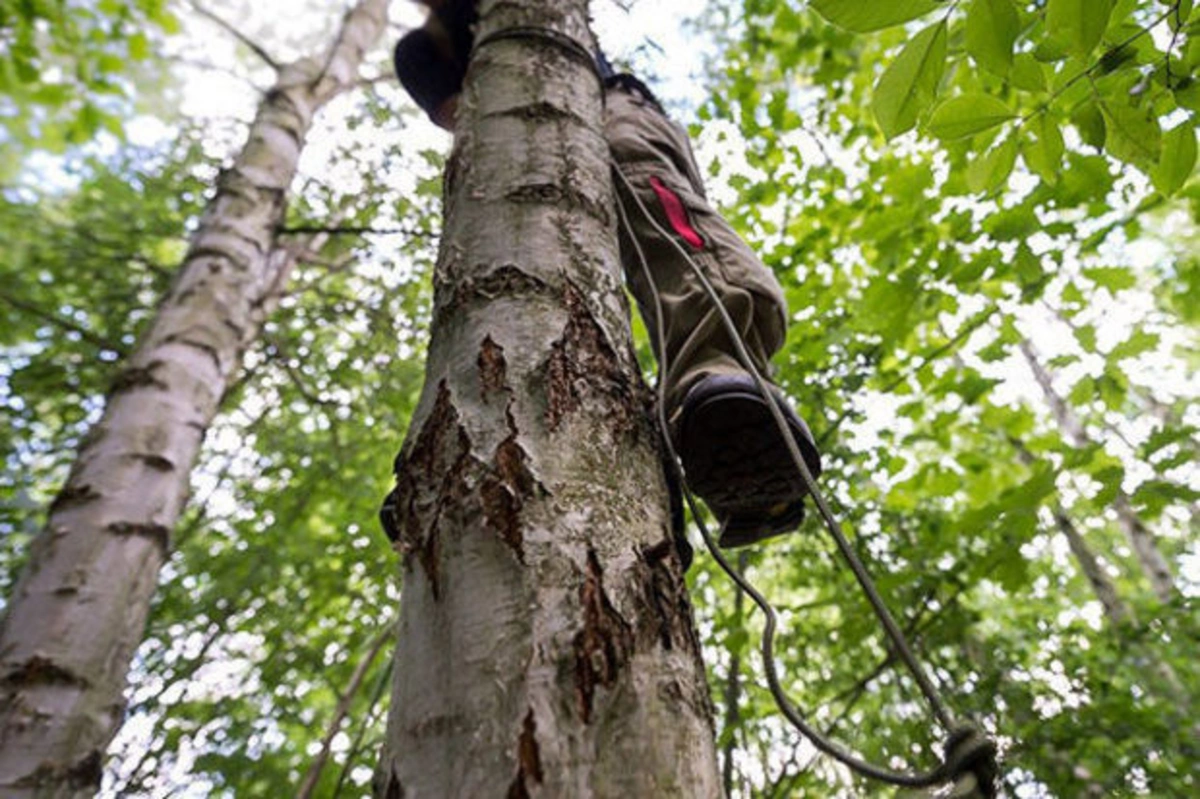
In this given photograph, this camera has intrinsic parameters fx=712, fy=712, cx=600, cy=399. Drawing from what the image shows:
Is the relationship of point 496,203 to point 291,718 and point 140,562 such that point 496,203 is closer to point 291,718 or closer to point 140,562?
point 140,562

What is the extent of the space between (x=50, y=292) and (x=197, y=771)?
2985mm

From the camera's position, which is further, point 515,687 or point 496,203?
point 496,203

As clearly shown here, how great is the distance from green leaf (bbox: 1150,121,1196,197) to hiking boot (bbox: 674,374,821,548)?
641 mm

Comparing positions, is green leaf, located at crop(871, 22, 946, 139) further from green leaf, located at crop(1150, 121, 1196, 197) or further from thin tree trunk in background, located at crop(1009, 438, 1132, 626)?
thin tree trunk in background, located at crop(1009, 438, 1132, 626)

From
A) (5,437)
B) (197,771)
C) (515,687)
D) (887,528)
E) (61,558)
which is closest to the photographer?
(515,687)

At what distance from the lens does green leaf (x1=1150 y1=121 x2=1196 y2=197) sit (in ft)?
3.42

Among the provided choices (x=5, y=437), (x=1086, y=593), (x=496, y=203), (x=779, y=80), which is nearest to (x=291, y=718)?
(x=5, y=437)

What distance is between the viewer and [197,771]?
3.52 m

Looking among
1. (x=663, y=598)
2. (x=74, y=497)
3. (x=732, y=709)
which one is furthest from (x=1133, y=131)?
(x=74, y=497)

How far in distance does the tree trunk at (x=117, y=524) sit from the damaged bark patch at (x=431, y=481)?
165 centimetres

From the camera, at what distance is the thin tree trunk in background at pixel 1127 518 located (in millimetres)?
6746

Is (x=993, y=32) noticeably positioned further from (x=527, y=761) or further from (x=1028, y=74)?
(x=527, y=761)

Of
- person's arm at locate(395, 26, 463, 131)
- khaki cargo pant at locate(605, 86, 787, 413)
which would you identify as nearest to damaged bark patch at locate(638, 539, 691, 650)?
khaki cargo pant at locate(605, 86, 787, 413)

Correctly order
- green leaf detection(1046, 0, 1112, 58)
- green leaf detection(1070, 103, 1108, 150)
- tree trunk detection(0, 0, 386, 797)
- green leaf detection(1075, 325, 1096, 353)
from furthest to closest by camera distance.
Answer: green leaf detection(1075, 325, 1096, 353) → tree trunk detection(0, 0, 386, 797) → green leaf detection(1070, 103, 1108, 150) → green leaf detection(1046, 0, 1112, 58)
